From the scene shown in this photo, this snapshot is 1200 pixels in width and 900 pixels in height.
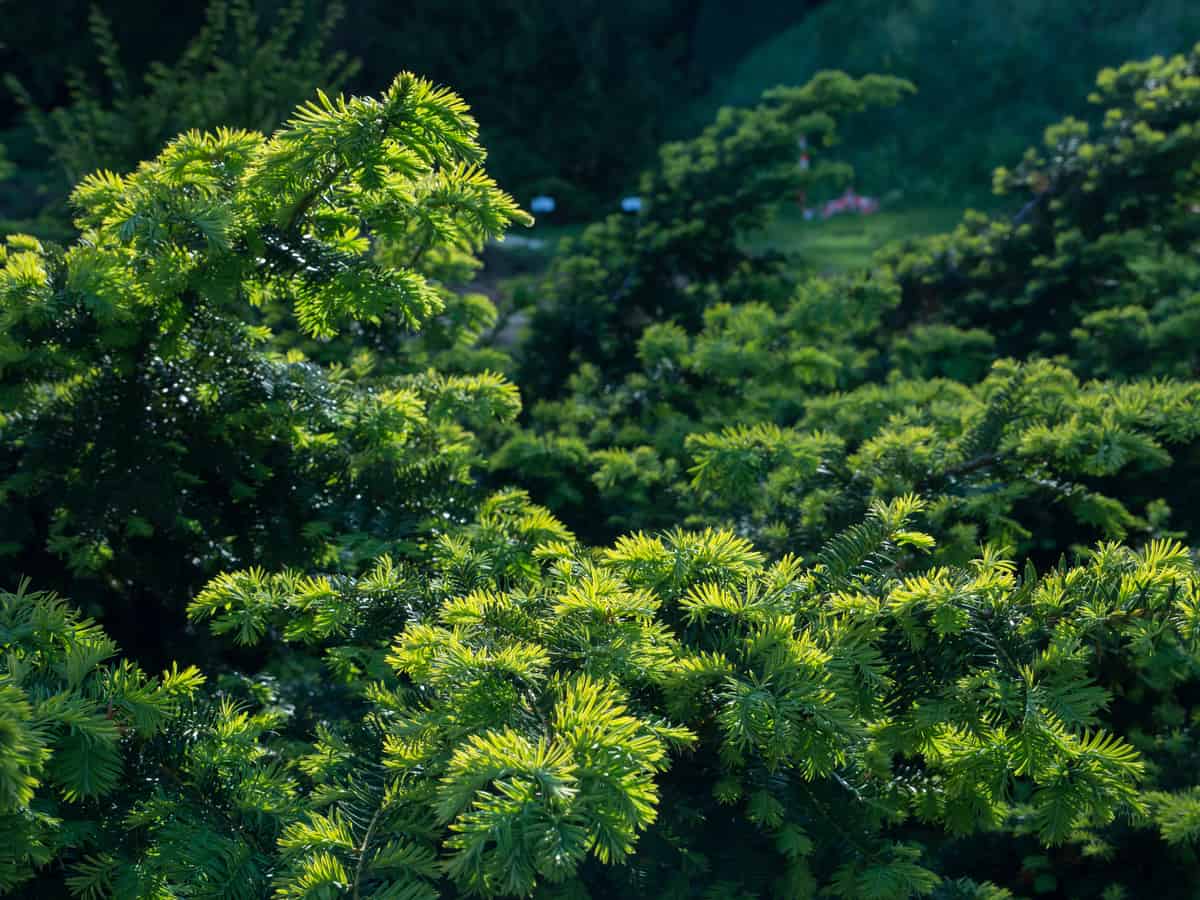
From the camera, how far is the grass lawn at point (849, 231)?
7.02 metres

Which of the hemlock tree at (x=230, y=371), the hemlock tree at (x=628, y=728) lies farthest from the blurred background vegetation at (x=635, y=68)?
the hemlock tree at (x=628, y=728)

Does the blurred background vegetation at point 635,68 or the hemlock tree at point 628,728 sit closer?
the hemlock tree at point 628,728

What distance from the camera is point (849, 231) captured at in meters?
7.75

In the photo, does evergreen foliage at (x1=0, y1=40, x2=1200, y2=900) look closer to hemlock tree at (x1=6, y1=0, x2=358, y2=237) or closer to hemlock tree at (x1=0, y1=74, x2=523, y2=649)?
hemlock tree at (x1=0, y1=74, x2=523, y2=649)

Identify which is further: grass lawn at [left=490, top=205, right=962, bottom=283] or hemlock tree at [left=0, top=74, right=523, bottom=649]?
grass lawn at [left=490, top=205, right=962, bottom=283]

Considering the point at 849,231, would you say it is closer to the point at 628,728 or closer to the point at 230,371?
the point at 230,371

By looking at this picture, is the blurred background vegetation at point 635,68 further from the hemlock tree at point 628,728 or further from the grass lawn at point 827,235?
the hemlock tree at point 628,728

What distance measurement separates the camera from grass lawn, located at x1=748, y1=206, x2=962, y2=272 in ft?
23.0

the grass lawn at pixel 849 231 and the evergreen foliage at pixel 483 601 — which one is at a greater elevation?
the evergreen foliage at pixel 483 601

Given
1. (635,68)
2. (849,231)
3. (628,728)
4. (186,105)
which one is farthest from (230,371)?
(635,68)

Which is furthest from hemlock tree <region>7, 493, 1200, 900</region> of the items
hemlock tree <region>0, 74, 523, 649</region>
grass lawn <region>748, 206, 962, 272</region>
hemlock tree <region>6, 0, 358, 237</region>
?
grass lawn <region>748, 206, 962, 272</region>

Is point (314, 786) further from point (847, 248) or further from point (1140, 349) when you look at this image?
point (847, 248)

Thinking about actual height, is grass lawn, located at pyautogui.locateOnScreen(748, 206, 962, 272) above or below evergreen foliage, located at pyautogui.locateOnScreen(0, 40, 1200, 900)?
below

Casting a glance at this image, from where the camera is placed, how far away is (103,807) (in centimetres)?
127
